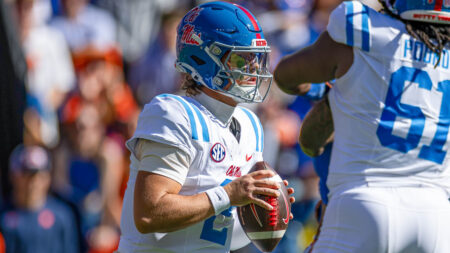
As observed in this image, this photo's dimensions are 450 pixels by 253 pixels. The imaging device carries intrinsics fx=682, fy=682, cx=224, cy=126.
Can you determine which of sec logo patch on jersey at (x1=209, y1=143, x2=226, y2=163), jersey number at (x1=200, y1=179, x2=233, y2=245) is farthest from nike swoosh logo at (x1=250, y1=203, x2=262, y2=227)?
sec logo patch on jersey at (x1=209, y1=143, x2=226, y2=163)

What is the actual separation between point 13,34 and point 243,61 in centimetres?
407

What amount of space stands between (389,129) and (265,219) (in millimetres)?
830

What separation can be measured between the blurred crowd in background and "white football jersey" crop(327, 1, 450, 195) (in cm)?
325

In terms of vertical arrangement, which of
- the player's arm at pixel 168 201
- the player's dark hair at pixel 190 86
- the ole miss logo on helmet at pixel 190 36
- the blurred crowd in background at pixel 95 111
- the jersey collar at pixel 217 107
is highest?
the ole miss logo on helmet at pixel 190 36

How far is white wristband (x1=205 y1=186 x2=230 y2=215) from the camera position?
8.71 ft

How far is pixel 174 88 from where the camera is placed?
23.3ft

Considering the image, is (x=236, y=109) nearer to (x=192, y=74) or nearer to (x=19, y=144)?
(x=192, y=74)

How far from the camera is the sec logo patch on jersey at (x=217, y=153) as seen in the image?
2.79 metres

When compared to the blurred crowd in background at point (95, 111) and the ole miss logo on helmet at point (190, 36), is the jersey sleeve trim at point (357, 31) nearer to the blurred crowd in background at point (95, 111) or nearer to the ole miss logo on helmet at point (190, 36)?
the ole miss logo on helmet at point (190, 36)

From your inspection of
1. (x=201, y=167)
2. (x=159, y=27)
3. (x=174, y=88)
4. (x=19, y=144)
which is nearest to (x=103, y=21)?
(x=159, y=27)

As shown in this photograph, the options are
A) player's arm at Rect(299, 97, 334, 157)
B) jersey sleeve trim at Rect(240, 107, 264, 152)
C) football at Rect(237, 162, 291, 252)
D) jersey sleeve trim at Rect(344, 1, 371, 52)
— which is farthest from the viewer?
player's arm at Rect(299, 97, 334, 157)

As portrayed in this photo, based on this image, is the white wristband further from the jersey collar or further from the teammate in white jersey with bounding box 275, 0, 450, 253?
the teammate in white jersey with bounding box 275, 0, 450, 253

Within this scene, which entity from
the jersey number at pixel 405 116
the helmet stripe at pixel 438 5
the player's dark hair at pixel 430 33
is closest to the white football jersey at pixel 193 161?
the jersey number at pixel 405 116

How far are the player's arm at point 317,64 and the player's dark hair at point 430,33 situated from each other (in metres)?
0.34
